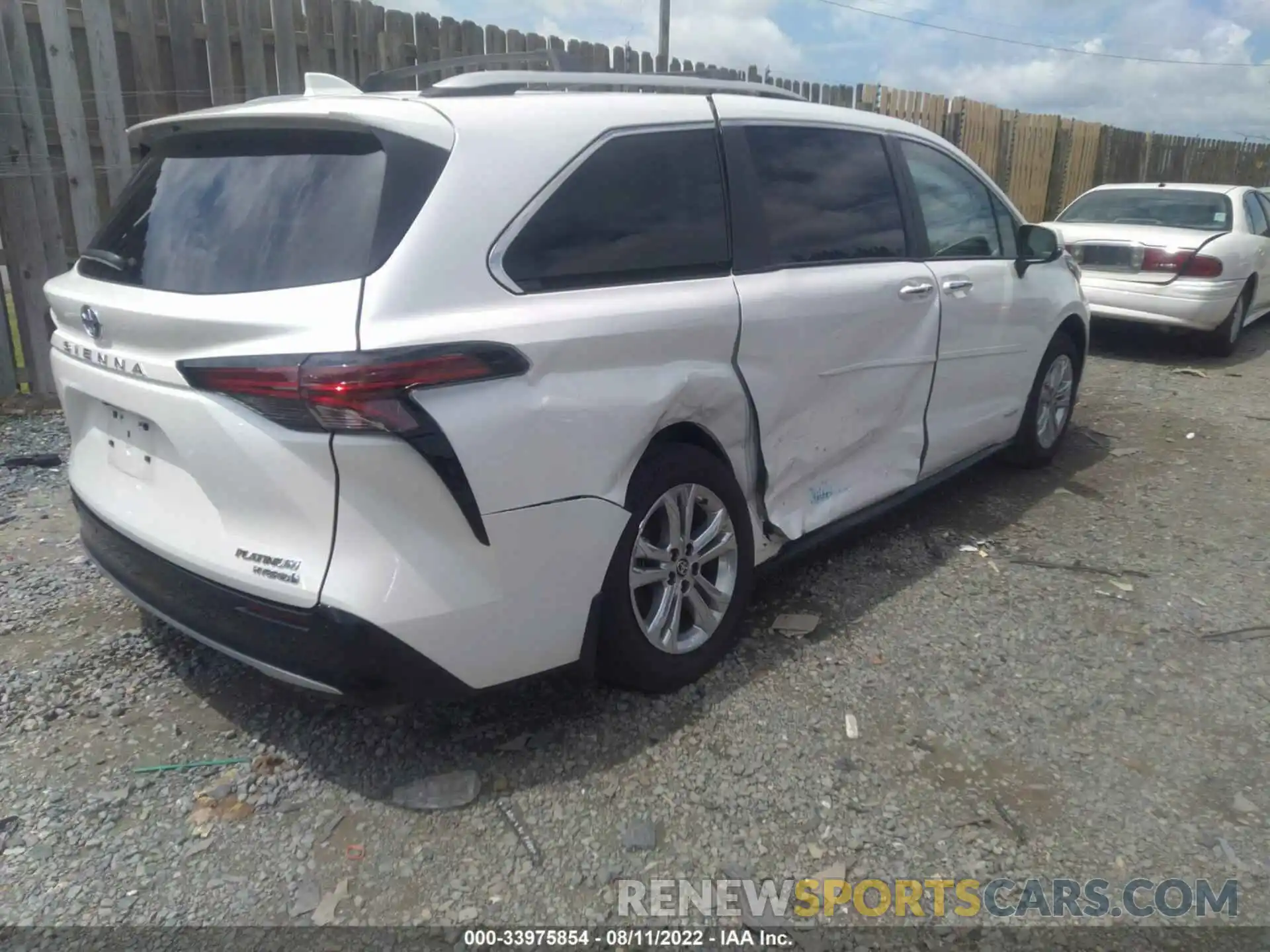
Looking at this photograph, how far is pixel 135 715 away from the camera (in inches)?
119

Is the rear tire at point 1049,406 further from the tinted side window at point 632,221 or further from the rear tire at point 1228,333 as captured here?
the rear tire at point 1228,333

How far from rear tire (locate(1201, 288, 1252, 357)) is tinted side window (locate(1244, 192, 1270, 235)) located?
0.63m

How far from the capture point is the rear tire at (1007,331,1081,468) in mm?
5266

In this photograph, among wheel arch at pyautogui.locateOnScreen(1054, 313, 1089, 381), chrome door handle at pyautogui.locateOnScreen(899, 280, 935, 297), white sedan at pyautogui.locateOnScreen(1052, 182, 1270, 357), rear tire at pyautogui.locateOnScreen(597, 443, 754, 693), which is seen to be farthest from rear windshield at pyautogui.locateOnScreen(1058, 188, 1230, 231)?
rear tire at pyautogui.locateOnScreen(597, 443, 754, 693)

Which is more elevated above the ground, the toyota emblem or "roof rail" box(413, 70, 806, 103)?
"roof rail" box(413, 70, 806, 103)

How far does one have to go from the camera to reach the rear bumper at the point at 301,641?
2328mm

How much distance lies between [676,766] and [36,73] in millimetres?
5624

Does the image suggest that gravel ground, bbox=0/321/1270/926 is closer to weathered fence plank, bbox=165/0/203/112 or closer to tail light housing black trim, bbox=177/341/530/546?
tail light housing black trim, bbox=177/341/530/546

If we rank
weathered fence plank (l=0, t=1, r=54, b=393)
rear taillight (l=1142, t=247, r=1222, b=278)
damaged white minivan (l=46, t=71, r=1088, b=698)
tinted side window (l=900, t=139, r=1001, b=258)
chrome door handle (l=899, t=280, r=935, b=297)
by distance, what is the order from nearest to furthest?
damaged white minivan (l=46, t=71, r=1088, b=698), chrome door handle (l=899, t=280, r=935, b=297), tinted side window (l=900, t=139, r=1001, b=258), weathered fence plank (l=0, t=1, r=54, b=393), rear taillight (l=1142, t=247, r=1222, b=278)

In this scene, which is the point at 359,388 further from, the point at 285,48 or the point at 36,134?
the point at 285,48

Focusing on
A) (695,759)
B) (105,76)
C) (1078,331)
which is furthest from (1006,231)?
(105,76)

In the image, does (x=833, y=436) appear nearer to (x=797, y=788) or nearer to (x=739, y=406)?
(x=739, y=406)

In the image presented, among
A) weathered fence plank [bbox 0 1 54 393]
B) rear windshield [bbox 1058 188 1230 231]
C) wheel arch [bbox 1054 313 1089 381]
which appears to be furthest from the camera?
rear windshield [bbox 1058 188 1230 231]

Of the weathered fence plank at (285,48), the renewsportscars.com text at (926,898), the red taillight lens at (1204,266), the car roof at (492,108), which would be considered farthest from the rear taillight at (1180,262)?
the renewsportscars.com text at (926,898)
